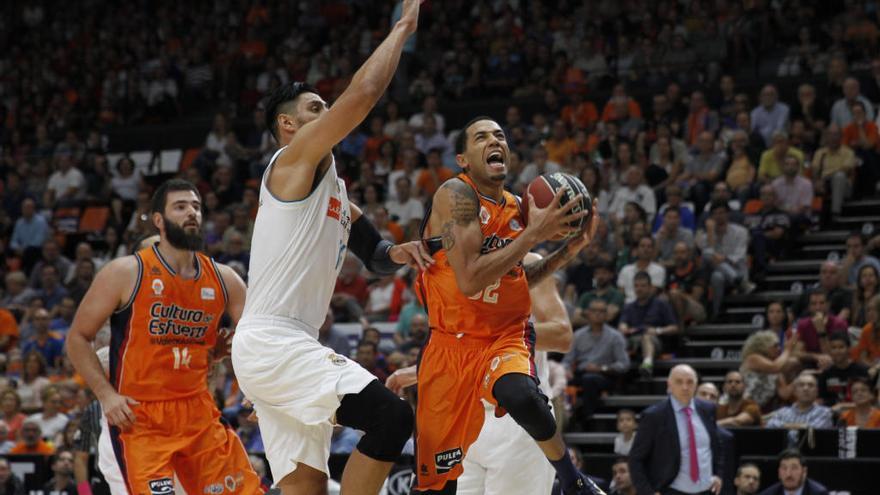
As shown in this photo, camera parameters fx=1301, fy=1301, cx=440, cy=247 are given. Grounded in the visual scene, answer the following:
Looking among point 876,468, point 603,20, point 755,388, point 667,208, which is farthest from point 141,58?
point 876,468

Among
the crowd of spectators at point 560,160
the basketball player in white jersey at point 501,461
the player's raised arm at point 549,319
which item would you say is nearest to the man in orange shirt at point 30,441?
the crowd of spectators at point 560,160

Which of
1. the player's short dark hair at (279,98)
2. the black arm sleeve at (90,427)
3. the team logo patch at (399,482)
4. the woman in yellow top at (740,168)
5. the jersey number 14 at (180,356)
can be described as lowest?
the team logo patch at (399,482)

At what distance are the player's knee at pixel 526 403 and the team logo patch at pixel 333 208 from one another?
3.70 ft

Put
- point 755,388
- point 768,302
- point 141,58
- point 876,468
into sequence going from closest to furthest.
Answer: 1. point 876,468
2. point 755,388
3. point 768,302
4. point 141,58

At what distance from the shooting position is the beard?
23.5ft

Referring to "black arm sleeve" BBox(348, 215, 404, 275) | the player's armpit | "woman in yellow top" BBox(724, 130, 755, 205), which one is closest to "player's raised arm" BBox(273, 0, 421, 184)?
"black arm sleeve" BBox(348, 215, 404, 275)

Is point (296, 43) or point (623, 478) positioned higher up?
point (296, 43)

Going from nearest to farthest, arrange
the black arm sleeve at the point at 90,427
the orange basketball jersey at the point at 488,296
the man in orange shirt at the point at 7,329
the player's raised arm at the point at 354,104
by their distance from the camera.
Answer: the player's raised arm at the point at 354,104 < the orange basketball jersey at the point at 488,296 < the black arm sleeve at the point at 90,427 < the man in orange shirt at the point at 7,329

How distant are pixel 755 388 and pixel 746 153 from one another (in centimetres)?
400

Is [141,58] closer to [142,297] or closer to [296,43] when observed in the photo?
[296,43]

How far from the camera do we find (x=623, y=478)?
11438 millimetres

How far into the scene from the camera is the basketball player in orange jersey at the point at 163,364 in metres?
6.85

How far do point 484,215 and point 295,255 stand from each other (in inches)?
44.9

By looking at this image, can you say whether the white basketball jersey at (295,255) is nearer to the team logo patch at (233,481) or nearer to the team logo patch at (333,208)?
the team logo patch at (333,208)
